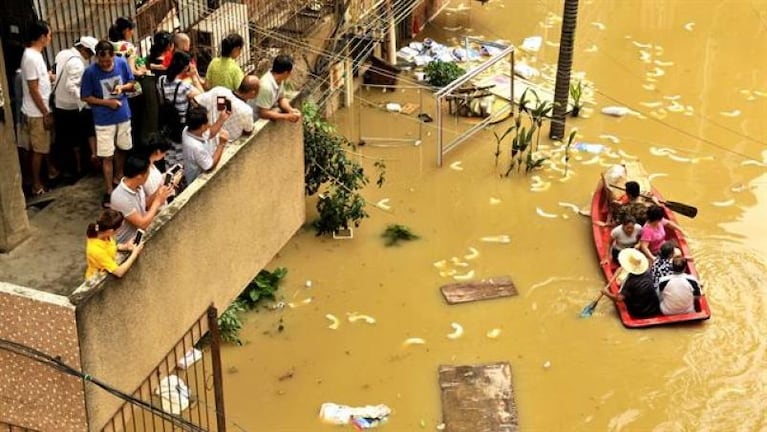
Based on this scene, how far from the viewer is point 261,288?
1415cm

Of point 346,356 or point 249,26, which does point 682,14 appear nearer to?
point 249,26

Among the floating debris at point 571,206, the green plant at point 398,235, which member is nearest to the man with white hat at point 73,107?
the green plant at point 398,235

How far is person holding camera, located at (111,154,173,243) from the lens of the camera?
8.10 m

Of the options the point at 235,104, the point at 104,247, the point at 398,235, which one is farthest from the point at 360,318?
the point at 104,247

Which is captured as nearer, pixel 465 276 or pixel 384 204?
pixel 465 276

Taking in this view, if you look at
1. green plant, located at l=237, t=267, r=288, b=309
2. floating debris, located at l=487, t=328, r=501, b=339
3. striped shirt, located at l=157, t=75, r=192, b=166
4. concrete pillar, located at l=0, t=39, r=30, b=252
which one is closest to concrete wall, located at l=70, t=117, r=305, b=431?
striped shirt, located at l=157, t=75, r=192, b=166

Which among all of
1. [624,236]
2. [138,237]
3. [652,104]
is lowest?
[652,104]

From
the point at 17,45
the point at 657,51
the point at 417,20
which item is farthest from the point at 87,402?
the point at 657,51

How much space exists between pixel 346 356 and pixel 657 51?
1236 cm

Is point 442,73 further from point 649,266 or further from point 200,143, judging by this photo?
point 200,143

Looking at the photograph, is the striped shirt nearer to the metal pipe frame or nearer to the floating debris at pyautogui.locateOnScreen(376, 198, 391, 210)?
the floating debris at pyautogui.locateOnScreen(376, 198, 391, 210)

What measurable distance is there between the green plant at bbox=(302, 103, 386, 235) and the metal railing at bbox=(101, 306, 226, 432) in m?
3.14

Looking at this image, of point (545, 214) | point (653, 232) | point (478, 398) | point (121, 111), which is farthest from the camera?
point (545, 214)

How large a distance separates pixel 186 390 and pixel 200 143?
161 inches
